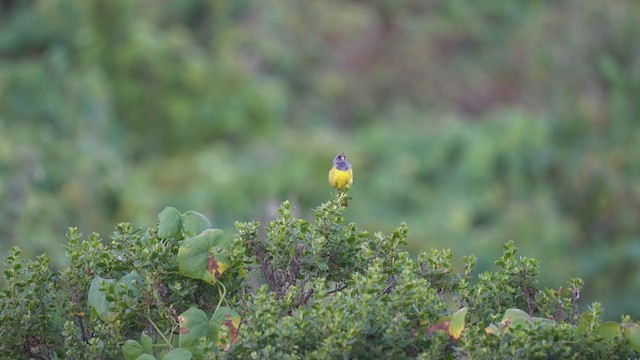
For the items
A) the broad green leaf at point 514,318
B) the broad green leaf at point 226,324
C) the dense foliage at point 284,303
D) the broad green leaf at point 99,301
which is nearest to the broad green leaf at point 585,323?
the dense foliage at point 284,303

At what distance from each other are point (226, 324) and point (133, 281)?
27 centimetres

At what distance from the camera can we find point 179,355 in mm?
2266

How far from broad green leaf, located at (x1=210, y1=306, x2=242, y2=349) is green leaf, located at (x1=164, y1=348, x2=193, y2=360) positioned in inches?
3.1

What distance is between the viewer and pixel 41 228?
7484 millimetres

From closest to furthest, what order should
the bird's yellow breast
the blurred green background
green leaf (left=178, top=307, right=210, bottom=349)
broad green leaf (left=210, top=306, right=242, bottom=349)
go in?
broad green leaf (left=210, top=306, right=242, bottom=349) → green leaf (left=178, top=307, right=210, bottom=349) → the bird's yellow breast → the blurred green background

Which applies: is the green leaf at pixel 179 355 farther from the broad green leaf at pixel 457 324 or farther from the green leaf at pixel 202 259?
the broad green leaf at pixel 457 324

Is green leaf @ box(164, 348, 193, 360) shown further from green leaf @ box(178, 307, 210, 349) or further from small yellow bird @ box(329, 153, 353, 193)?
small yellow bird @ box(329, 153, 353, 193)

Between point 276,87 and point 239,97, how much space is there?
1.86 feet

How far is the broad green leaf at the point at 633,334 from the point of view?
2301 millimetres

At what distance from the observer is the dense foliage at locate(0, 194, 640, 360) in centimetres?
225

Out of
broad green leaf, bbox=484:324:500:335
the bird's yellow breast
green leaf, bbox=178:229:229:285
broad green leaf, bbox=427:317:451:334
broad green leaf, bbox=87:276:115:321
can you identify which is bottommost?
broad green leaf, bbox=484:324:500:335

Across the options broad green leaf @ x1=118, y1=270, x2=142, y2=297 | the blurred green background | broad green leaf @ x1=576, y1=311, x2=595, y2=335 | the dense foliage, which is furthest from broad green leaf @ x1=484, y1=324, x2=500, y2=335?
the blurred green background

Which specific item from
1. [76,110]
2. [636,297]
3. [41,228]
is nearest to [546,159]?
[636,297]

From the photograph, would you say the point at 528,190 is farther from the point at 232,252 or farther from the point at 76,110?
the point at 232,252
